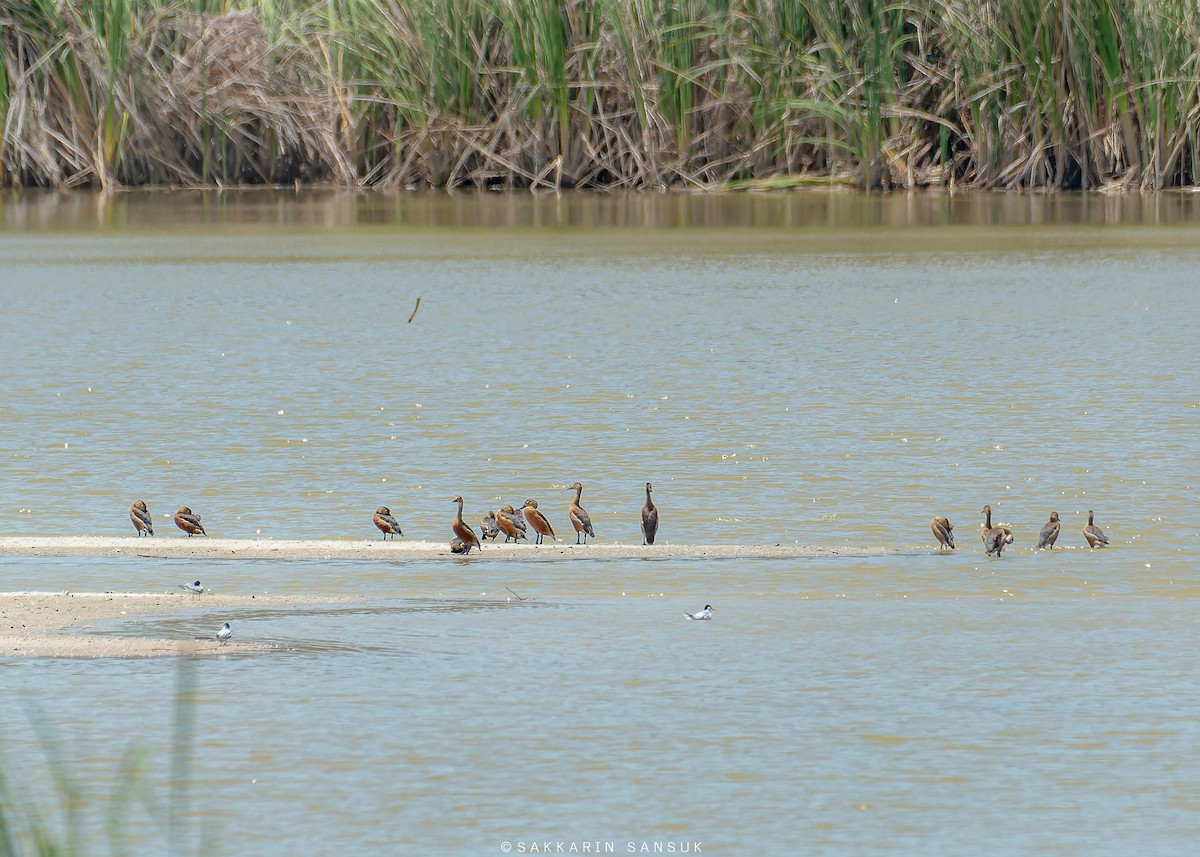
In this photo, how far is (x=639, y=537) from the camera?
6.89m

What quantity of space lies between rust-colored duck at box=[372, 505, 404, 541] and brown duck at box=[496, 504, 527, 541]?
1.00ft

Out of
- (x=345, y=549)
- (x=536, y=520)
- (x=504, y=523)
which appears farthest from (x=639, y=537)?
(x=345, y=549)

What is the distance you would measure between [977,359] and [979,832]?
718 cm

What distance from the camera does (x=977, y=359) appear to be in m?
11.0

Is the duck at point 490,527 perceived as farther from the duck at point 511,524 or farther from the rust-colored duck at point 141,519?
the rust-colored duck at point 141,519

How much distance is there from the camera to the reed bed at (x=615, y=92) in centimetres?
2016

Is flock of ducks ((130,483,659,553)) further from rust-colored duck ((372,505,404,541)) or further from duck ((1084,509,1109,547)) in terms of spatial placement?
duck ((1084,509,1109,547))

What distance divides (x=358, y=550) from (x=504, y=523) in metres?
0.44

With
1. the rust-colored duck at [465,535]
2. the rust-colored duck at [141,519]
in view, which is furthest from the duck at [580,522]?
the rust-colored duck at [141,519]

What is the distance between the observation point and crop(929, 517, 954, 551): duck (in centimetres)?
651

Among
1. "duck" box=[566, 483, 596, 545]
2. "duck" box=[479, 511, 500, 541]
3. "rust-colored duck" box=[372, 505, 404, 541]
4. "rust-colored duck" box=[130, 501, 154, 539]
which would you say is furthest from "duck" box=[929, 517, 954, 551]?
"rust-colored duck" box=[130, 501, 154, 539]

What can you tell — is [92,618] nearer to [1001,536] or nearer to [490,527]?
[490,527]

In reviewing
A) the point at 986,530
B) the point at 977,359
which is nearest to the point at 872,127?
the point at 977,359

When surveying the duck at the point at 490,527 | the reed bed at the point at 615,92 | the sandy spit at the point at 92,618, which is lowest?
the sandy spit at the point at 92,618
